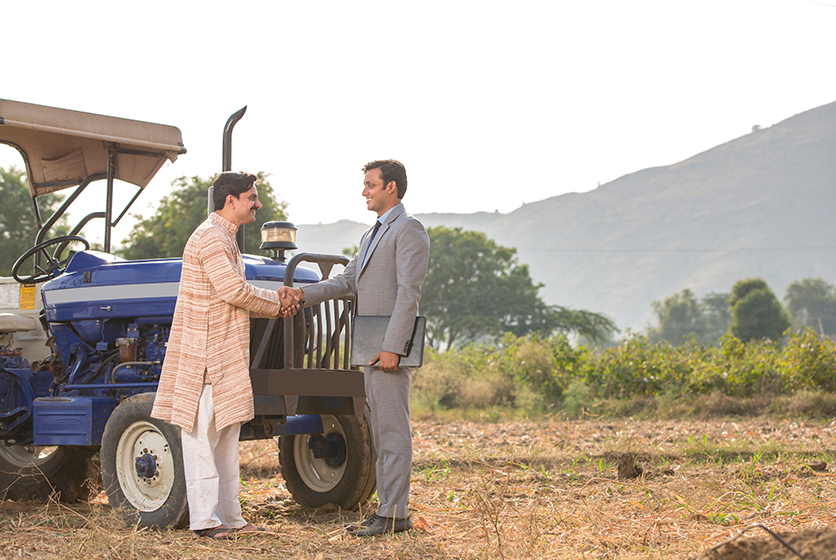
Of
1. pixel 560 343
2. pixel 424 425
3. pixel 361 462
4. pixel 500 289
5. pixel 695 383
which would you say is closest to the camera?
pixel 361 462

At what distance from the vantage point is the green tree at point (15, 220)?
72.4 feet

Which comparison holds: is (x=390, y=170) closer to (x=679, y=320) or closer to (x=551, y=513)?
(x=551, y=513)

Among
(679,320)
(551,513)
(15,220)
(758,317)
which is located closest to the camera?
(551,513)

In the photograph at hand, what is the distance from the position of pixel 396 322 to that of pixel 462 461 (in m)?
3.53

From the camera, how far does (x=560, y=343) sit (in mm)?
15664

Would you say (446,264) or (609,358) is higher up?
(446,264)

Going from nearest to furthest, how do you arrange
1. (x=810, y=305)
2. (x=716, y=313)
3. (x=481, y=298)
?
(x=481, y=298) → (x=716, y=313) → (x=810, y=305)

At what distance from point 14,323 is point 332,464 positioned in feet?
8.72

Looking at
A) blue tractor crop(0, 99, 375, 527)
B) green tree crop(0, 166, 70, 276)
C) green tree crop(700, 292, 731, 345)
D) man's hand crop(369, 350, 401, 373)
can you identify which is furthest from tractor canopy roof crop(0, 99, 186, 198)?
green tree crop(700, 292, 731, 345)

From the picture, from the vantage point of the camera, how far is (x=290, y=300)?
178 inches

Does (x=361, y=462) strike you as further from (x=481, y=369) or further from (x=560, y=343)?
(x=481, y=369)

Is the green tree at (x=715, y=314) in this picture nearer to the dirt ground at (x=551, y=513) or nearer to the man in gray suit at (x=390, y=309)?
the dirt ground at (x=551, y=513)

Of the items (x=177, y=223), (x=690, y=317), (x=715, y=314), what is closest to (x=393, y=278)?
(x=177, y=223)

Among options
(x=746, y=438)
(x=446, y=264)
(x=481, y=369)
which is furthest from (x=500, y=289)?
(x=746, y=438)
